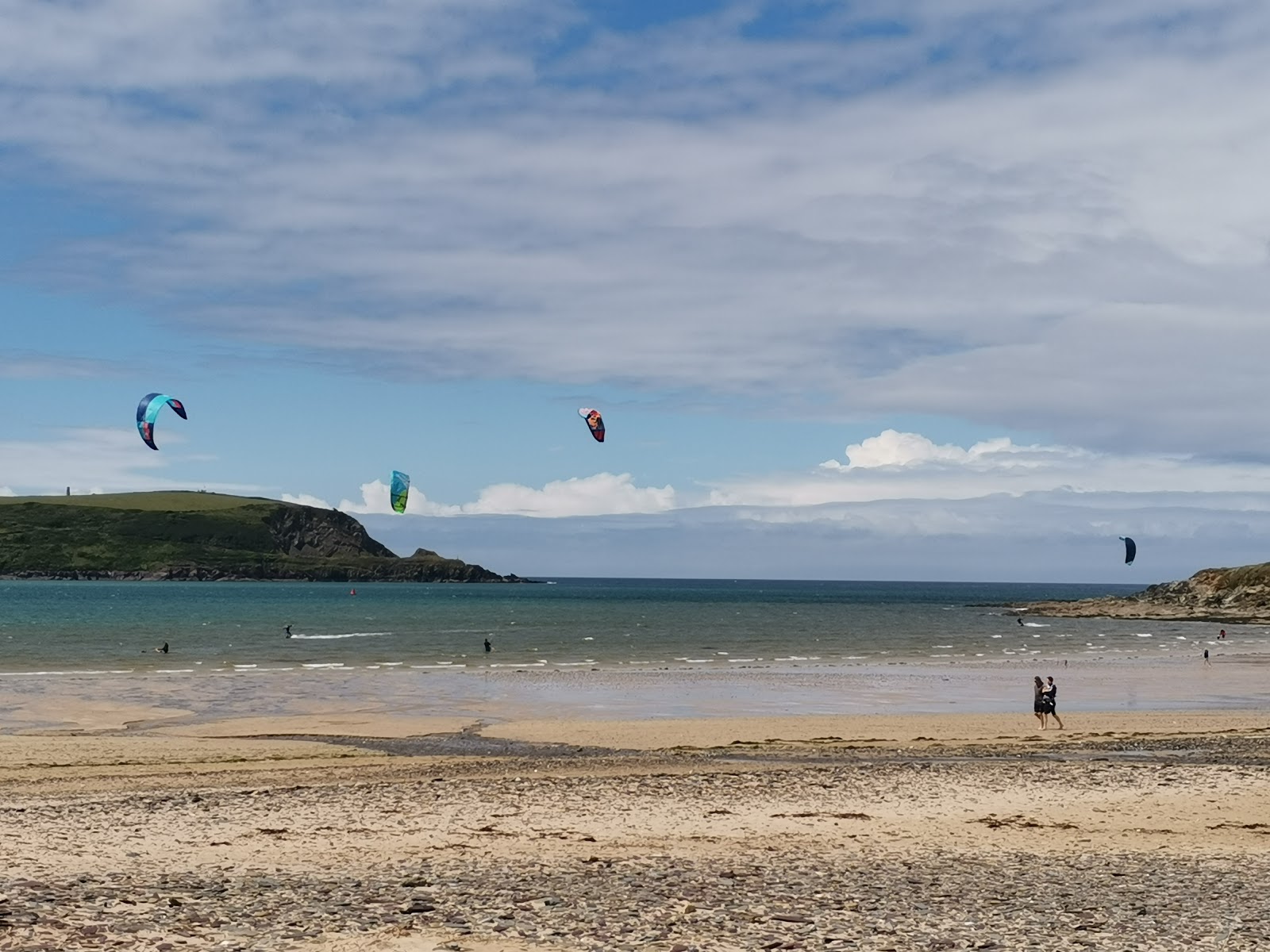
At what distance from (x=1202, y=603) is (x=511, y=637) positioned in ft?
251

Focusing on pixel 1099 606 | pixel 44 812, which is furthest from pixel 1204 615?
pixel 44 812

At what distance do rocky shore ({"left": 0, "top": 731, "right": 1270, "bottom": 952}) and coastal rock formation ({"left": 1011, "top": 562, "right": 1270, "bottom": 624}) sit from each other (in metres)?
92.4

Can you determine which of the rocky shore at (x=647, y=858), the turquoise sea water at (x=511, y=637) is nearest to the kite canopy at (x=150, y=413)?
the turquoise sea water at (x=511, y=637)

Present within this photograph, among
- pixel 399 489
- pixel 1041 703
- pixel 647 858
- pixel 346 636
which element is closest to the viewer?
pixel 647 858

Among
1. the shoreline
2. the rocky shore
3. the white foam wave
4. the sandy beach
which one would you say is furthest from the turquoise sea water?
the rocky shore

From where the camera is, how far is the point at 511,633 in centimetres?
7506

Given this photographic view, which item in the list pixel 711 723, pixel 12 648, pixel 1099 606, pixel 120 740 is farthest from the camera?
pixel 1099 606

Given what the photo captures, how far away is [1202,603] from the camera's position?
11550 cm

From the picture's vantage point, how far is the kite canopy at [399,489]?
57469 mm

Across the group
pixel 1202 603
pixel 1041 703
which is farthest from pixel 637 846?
pixel 1202 603

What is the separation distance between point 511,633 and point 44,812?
199 ft

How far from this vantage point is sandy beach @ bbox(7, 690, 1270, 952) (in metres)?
9.20

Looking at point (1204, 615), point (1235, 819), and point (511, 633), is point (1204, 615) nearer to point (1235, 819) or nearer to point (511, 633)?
A: point (511, 633)

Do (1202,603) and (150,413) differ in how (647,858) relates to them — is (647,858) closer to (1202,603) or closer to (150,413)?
(150,413)
